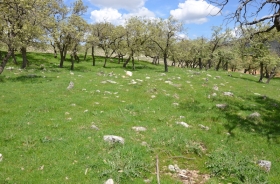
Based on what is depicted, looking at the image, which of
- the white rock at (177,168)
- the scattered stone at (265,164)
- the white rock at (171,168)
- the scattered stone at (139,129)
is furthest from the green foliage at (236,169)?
the scattered stone at (139,129)

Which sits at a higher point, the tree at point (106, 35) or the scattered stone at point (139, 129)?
the tree at point (106, 35)

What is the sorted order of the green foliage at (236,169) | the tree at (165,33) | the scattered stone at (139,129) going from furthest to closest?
the tree at (165,33)
the scattered stone at (139,129)
the green foliage at (236,169)

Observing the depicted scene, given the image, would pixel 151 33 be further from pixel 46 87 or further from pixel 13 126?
pixel 13 126

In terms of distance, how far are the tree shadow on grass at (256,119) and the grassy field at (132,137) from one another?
0.06m

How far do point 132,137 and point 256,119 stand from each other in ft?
28.3

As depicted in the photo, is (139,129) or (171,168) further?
(139,129)

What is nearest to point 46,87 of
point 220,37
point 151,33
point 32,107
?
point 32,107

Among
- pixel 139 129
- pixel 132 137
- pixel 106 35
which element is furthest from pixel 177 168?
pixel 106 35

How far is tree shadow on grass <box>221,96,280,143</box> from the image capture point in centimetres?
1192

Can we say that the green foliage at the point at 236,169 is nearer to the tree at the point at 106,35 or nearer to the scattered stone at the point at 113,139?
the scattered stone at the point at 113,139

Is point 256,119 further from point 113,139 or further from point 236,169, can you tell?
point 113,139

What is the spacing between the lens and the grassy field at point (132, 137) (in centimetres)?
772

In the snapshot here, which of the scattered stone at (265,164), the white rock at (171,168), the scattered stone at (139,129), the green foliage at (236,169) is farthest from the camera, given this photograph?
the scattered stone at (139,129)

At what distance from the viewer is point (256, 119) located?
44.6 ft
